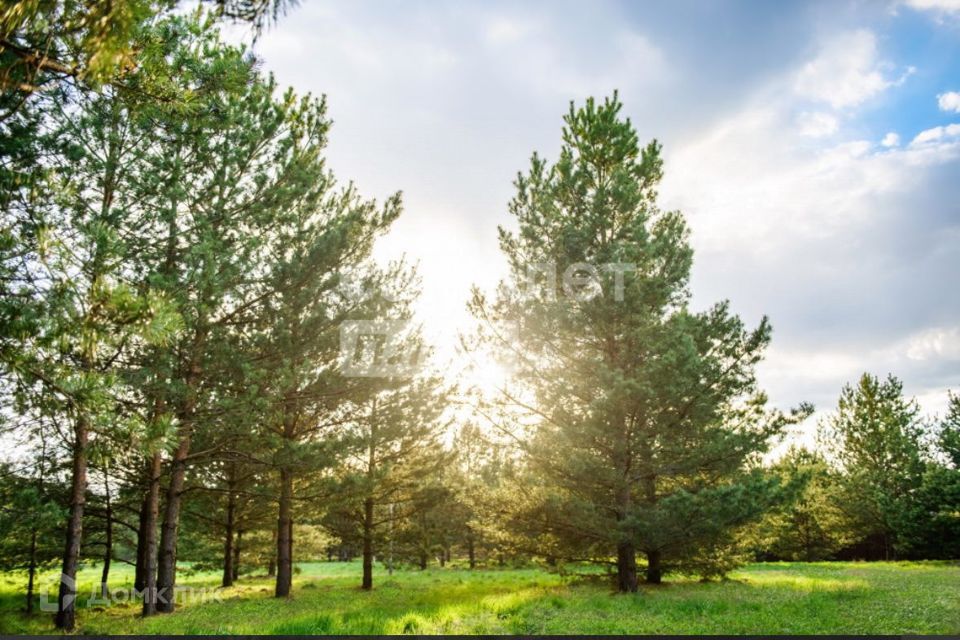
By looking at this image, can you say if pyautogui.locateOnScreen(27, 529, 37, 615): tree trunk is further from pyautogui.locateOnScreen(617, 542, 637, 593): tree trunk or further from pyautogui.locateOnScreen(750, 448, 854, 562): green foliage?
pyautogui.locateOnScreen(750, 448, 854, 562): green foliage

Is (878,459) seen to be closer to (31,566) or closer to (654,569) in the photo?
(654,569)

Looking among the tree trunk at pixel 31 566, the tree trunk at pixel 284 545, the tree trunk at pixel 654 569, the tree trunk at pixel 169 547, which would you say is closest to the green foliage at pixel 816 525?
the tree trunk at pixel 654 569

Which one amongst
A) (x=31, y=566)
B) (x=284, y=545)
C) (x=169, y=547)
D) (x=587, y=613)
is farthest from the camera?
(x=284, y=545)

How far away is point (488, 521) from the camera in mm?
15852

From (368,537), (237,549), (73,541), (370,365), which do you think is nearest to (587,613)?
(370,365)

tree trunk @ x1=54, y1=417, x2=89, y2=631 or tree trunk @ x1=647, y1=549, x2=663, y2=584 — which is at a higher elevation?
tree trunk @ x1=54, y1=417, x2=89, y2=631

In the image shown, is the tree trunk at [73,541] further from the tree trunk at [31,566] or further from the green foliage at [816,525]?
the green foliage at [816,525]

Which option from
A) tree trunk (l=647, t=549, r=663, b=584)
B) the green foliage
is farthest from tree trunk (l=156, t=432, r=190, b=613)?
the green foliage

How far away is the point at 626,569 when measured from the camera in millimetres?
14398

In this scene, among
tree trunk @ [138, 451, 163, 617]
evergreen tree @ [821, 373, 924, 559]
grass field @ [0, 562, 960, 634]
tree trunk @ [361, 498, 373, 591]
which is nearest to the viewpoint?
grass field @ [0, 562, 960, 634]

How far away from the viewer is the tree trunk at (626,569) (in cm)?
1418

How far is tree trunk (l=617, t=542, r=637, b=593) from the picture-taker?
14180mm

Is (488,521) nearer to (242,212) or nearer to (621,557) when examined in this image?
(621,557)

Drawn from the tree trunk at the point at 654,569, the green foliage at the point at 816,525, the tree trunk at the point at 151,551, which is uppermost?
the tree trunk at the point at 151,551
